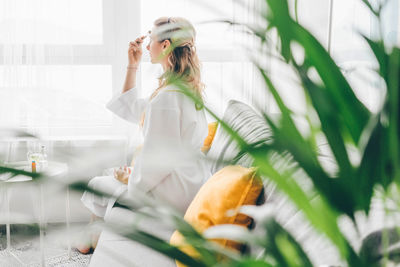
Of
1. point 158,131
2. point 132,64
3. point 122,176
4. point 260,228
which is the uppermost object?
point 132,64

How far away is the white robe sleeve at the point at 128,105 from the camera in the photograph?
259 cm

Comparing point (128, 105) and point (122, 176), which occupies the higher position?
point (128, 105)

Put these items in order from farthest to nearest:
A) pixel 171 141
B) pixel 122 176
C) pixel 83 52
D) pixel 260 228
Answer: pixel 83 52 → pixel 122 176 → pixel 171 141 → pixel 260 228

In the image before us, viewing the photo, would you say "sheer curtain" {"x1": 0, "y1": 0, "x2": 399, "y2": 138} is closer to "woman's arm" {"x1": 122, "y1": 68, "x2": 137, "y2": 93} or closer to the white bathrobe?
"woman's arm" {"x1": 122, "y1": 68, "x2": 137, "y2": 93}

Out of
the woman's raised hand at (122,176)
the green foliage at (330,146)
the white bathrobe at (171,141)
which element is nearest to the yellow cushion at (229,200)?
the white bathrobe at (171,141)

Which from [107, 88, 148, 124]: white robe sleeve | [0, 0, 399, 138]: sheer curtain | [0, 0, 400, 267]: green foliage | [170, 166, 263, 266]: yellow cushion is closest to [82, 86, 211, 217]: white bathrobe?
[170, 166, 263, 266]: yellow cushion

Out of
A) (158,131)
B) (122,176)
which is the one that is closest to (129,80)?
(122,176)

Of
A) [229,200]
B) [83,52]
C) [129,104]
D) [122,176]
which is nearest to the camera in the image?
[229,200]

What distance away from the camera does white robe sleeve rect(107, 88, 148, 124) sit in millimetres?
2590

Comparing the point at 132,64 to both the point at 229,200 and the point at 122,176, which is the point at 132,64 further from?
the point at 229,200

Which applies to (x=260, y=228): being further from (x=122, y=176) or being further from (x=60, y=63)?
(x=60, y=63)

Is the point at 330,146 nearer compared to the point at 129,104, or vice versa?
the point at 330,146

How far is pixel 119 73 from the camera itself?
3.22m

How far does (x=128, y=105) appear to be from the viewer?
260cm
